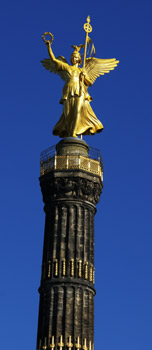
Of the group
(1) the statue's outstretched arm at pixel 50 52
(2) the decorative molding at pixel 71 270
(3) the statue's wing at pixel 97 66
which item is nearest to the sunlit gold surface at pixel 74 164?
(2) the decorative molding at pixel 71 270

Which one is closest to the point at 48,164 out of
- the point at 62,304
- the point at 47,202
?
the point at 47,202

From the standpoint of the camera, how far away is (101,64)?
71.2 m

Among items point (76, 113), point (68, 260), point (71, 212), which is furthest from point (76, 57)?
point (68, 260)

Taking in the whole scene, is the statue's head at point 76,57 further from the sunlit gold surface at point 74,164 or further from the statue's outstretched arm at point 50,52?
the sunlit gold surface at point 74,164

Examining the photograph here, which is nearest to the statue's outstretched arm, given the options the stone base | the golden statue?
the golden statue

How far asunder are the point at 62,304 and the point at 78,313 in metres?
1.42

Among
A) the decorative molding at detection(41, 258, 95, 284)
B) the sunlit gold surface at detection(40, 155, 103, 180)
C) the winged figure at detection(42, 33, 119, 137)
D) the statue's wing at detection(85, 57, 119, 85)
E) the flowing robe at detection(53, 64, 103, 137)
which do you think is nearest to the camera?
the decorative molding at detection(41, 258, 95, 284)

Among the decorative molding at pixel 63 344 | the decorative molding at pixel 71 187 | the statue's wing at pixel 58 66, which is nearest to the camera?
the decorative molding at pixel 63 344

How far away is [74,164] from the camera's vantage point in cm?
6425

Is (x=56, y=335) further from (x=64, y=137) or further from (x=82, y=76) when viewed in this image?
(x=82, y=76)

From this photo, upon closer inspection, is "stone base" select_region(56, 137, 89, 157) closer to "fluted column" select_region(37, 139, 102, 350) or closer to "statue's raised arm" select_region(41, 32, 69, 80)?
"fluted column" select_region(37, 139, 102, 350)

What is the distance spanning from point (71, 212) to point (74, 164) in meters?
4.23

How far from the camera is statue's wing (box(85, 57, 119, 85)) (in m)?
70.4

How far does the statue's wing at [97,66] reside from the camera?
70438 mm
